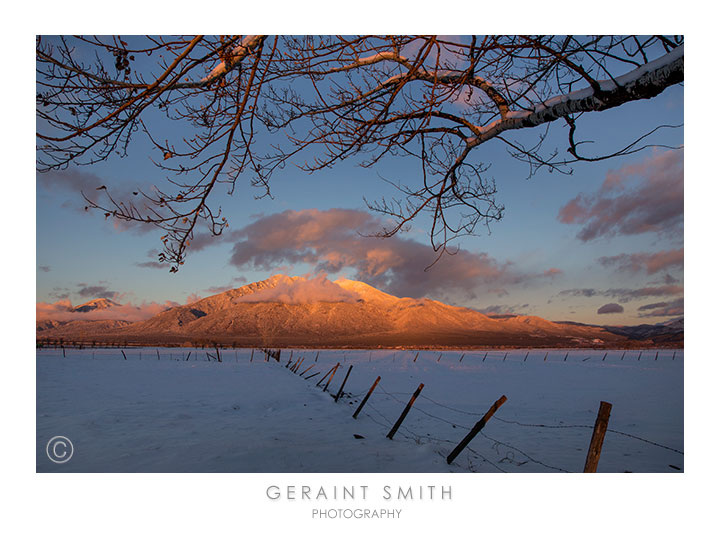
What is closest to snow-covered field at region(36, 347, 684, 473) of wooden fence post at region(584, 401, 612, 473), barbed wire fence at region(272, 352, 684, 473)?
barbed wire fence at region(272, 352, 684, 473)

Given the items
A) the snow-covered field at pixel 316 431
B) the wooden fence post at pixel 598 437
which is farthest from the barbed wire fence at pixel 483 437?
the wooden fence post at pixel 598 437

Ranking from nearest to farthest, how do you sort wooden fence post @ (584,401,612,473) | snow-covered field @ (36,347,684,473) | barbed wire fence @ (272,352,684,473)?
1. wooden fence post @ (584,401,612,473)
2. snow-covered field @ (36,347,684,473)
3. barbed wire fence @ (272,352,684,473)

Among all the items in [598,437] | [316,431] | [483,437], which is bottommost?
[483,437]

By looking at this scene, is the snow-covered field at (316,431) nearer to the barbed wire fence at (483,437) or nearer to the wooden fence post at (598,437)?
the barbed wire fence at (483,437)

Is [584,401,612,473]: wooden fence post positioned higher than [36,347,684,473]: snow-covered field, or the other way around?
[584,401,612,473]: wooden fence post

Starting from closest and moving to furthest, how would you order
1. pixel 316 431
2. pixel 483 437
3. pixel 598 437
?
1. pixel 598 437
2. pixel 316 431
3. pixel 483 437

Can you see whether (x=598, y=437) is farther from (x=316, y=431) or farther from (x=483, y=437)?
(x=316, y=431)

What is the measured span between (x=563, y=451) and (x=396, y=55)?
754cm

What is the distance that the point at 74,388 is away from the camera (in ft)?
46.0

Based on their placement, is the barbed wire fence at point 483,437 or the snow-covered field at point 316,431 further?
the barbed wire fence at point 483,437

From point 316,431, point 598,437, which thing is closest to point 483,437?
point 316,431

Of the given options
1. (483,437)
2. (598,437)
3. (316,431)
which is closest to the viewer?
(598,437)

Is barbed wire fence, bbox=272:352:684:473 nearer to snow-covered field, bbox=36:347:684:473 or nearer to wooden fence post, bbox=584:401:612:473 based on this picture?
snow-covered field, bbox=36:347:684:473
